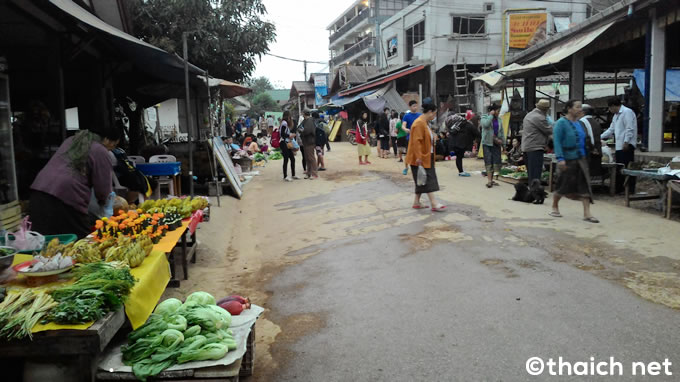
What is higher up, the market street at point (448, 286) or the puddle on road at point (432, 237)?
the puddle on road at point (432, 237)

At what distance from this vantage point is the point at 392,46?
1366 inches

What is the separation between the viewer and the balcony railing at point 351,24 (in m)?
52.8

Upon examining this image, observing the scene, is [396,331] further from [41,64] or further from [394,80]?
[394,80]

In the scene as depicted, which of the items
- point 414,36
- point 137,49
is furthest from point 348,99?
point 137,49

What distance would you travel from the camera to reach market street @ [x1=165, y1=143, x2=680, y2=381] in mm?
3816

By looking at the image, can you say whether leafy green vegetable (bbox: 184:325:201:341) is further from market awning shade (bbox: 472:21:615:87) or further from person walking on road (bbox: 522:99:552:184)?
market awning shade (bbox: 472:21:615:87)

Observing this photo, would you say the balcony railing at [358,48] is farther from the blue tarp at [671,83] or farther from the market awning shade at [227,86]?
the blue tarp at [671,83]

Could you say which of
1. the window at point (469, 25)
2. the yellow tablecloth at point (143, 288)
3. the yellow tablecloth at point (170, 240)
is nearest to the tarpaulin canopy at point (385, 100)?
the window at point (469, 25)

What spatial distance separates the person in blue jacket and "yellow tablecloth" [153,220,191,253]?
523 centimetres

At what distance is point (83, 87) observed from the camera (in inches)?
465

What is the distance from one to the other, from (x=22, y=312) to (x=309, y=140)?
38.2ft

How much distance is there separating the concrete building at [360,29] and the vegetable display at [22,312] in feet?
128

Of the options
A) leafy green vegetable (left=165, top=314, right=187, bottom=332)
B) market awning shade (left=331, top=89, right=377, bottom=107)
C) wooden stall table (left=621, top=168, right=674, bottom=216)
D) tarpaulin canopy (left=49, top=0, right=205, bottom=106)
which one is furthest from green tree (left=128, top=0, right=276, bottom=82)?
market awning shade (left=331, top=89, right=377, bottom=107)

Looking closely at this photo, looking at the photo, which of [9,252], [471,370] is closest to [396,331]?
[471,370]
